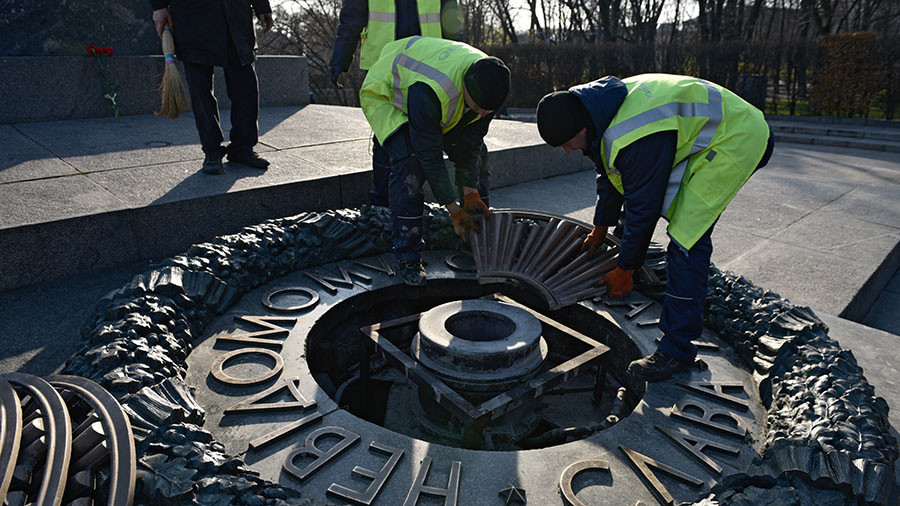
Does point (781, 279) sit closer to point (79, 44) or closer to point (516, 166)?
point (516, 166)

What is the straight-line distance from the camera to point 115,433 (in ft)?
6.31

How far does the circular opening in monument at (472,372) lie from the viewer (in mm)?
3137

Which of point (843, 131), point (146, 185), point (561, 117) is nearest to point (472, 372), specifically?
point (561, 117)

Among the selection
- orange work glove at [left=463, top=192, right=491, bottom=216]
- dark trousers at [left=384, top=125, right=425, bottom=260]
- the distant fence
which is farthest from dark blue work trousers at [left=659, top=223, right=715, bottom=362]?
the distant fence

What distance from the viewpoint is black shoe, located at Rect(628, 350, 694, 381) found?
3.01 metres

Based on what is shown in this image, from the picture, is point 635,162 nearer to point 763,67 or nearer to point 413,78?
point 413,78

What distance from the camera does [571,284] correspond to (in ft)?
12.4

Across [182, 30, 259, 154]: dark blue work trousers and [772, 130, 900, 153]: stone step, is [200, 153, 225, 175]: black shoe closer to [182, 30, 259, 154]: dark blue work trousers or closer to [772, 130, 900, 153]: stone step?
[182, 30, 259, 154]: dark blue work trousers

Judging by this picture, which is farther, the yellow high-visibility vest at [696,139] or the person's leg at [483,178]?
the person's leg at [483,178]

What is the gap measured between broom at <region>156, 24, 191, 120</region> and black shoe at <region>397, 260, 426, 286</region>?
242 cm

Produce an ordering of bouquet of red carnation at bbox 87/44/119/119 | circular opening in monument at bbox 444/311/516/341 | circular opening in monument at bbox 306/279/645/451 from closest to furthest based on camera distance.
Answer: circular opening in monument at bbox 306/279/645/451
circular opening in monument at bbox 444/311/516/341
bouquet of red carnation at bbox 87/44/119/119

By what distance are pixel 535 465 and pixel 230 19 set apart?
4283 millimetres

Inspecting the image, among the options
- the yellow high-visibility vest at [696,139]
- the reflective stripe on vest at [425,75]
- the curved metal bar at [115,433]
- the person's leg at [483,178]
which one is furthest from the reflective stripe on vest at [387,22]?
the curved metal bar at [115,433]

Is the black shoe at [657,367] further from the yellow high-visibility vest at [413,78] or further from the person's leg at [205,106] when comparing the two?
the person's leg at [205,106]
